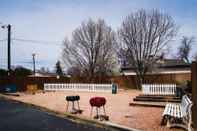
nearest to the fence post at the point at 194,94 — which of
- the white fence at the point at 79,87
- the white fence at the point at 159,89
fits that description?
the white fence at the point at 159,89

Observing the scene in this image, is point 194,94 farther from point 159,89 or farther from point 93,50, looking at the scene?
point 93,50

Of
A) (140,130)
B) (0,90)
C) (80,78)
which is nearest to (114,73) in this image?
(80,78)

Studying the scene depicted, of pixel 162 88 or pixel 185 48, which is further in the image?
pixel 185 48

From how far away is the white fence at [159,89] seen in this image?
27703 mm

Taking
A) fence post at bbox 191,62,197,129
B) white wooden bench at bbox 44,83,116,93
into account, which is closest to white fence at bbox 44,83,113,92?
A: white wooden bench at bbox 44,83,116,93

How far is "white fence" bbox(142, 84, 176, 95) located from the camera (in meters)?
27.7

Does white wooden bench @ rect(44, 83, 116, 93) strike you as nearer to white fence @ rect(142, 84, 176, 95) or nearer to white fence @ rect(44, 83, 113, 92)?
white fence @ rect(44, 83, 113, 92)

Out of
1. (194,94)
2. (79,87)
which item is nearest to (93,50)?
(79,87)

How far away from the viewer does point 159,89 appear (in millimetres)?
28578

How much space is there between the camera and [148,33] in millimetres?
44031

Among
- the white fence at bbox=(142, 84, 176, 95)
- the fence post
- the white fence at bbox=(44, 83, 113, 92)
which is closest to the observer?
the fence post

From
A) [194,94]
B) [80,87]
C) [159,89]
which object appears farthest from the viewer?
[80,87]

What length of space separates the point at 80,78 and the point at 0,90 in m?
12.9

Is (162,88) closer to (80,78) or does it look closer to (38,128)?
(38,128)
